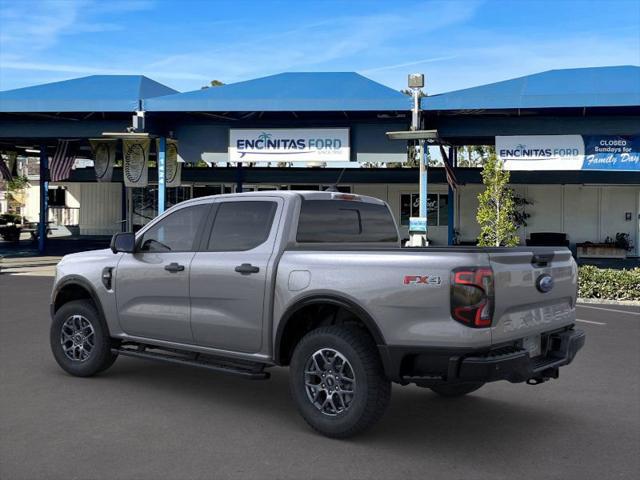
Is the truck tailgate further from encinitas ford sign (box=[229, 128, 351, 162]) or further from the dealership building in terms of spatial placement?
encinitas ford sign (box=[229, 128, 351, 162])

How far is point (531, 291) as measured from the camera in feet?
15.7

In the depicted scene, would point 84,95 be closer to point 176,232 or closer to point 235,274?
point 176,232

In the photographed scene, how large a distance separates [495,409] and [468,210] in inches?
972

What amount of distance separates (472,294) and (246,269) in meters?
1.98

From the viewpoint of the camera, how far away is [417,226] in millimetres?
16781

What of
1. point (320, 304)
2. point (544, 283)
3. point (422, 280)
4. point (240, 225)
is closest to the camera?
point (422, 280)

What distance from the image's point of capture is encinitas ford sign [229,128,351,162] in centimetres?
2067

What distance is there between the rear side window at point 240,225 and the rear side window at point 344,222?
318mm

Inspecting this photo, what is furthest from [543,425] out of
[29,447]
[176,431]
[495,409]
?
[29,447]

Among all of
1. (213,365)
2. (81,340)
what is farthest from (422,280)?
(81,340)

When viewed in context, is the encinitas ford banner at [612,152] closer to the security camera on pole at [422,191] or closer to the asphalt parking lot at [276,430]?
the security camera on pole at [422,191]

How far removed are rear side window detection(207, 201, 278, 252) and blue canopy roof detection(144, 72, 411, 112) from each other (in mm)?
13945

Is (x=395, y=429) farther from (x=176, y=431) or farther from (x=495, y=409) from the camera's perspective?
(x=176, y=431)

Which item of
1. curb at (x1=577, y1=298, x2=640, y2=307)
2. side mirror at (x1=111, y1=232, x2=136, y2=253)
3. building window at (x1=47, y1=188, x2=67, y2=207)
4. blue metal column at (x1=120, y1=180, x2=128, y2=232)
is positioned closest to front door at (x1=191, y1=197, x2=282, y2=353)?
side mirror at (x1=111, y1=232, x2=136, y2=253)
